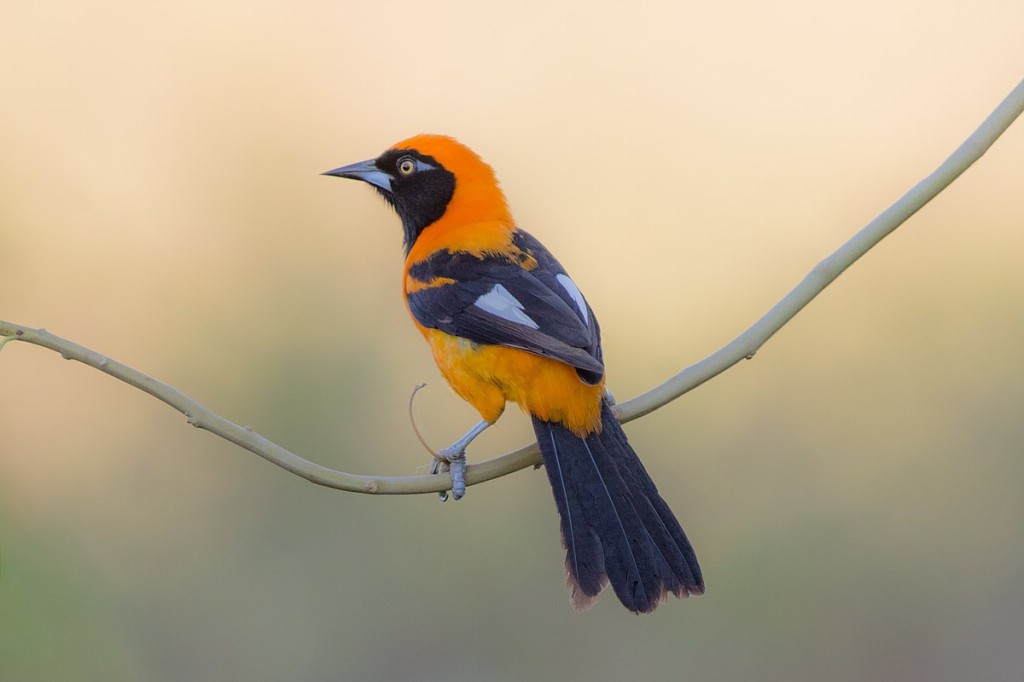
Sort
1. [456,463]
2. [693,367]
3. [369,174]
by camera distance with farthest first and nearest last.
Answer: [369,174] < [456,463] < [693,367]

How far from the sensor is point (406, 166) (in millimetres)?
4438

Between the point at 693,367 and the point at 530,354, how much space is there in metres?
0.88

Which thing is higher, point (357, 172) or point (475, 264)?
point (357, 172)

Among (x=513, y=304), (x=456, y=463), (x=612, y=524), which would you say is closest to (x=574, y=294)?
(x=513, y=304)

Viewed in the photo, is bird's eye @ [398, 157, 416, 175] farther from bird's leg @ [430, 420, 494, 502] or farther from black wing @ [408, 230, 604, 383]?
bird's leg @ [430, 420, 494, 502]

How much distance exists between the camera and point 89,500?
6.17m

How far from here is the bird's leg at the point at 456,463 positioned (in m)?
3.11

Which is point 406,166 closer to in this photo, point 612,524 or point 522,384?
point 522,384

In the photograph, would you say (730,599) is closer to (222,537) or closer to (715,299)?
(715,299)

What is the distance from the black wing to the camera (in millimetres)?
3496

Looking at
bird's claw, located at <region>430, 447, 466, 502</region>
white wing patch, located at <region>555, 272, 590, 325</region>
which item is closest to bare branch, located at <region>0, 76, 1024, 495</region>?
bird's claw, located at <region>430, 447, 466, 502</region>

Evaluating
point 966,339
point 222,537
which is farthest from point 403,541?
point 966,339

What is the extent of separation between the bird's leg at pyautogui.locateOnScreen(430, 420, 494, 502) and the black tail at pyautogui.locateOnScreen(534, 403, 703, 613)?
0.74 ft

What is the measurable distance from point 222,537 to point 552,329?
131 inches
